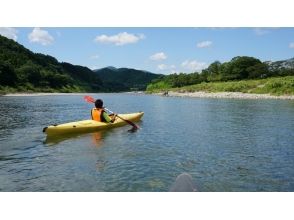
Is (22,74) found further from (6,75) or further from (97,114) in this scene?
(97,114)

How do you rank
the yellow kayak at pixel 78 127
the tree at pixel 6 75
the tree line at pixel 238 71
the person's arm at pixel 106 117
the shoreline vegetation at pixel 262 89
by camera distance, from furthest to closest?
the tree line at pixel 238 71 < the tree at pixel 6 75 < the shoreline vegetation at pixel 262 89 < the person's arm at pixel 106 117 < the yellow kayak at pixel 78 127

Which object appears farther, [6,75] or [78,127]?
[6,75]

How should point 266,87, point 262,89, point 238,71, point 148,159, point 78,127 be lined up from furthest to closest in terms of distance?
point 238,71 → point 262,89 → point 266,87 → point 78,127 → point 148,159

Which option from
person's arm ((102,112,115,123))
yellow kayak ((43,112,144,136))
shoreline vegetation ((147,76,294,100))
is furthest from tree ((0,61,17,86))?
yellow kayak ((43,112,144,136))

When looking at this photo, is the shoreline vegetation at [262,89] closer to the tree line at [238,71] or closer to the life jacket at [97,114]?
the tree line at [238,71]

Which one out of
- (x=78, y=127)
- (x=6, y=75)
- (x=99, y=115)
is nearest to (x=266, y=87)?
(x=99, y=115)

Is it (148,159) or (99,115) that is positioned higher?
(99,115)

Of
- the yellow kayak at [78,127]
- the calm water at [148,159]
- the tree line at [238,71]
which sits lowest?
the calm water at [148,159]

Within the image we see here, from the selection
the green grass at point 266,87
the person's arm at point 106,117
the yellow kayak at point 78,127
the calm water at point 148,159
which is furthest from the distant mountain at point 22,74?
the calm water at point 148,159

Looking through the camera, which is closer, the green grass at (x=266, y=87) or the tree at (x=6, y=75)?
the green grass at (x=266, y=87)
